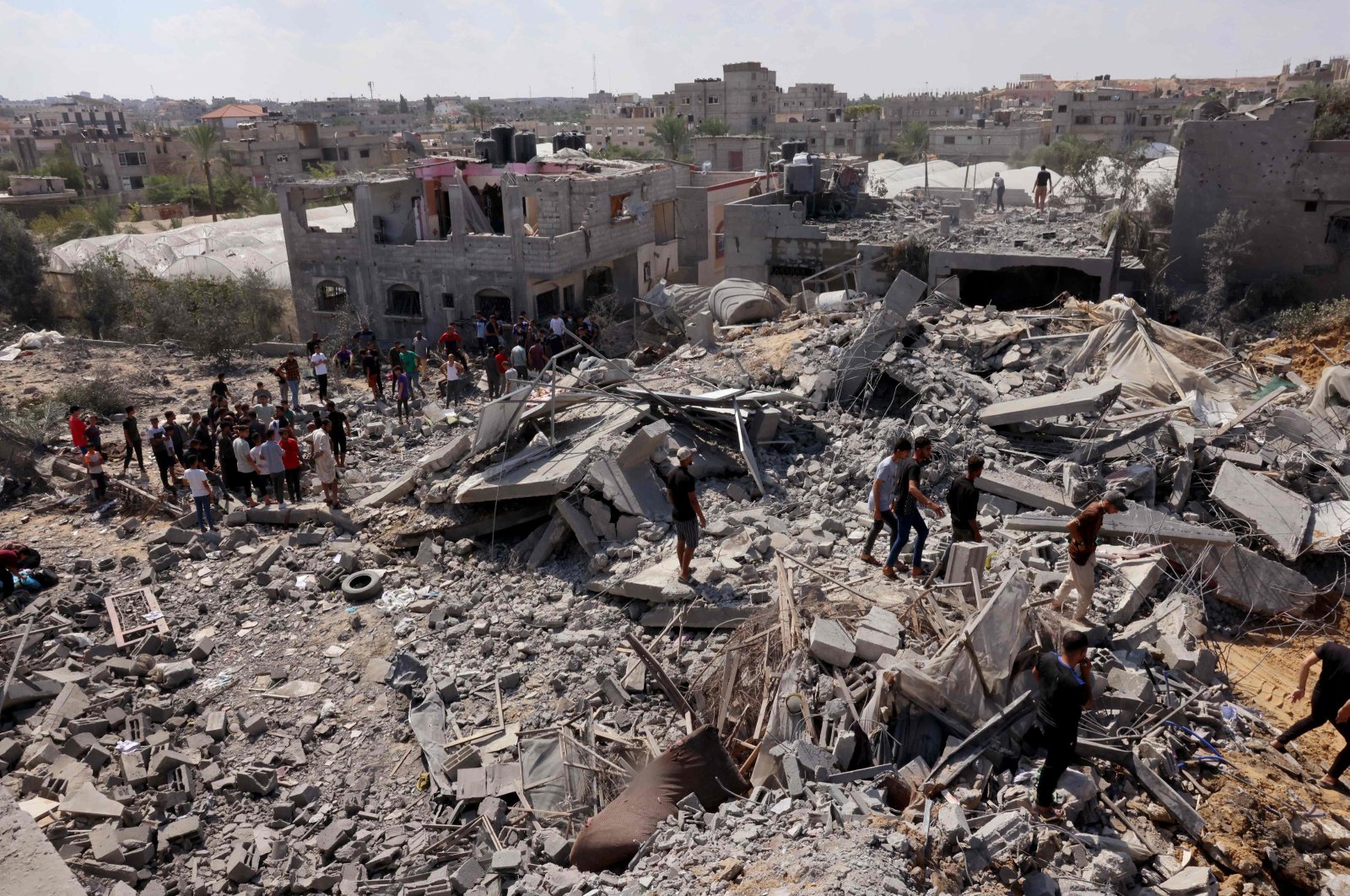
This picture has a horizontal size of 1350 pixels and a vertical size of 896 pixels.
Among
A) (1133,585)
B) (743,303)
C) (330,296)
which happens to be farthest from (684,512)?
(330,296)

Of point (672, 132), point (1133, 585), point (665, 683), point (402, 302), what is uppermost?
point (672, 132)

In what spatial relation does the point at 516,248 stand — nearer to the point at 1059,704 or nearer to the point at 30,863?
the point at 30,863

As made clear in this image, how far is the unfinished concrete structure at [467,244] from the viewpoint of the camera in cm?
2098

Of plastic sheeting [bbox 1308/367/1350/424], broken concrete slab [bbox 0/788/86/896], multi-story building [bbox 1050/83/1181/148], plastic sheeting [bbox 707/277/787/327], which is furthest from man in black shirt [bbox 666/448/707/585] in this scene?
multi-story building [bbox 1050/83/1181/148]

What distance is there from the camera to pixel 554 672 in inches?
297

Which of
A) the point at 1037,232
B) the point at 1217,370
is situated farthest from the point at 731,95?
the point at 1217,370

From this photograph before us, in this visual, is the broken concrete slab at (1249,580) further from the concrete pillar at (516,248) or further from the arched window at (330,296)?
the arched window at (330,296)

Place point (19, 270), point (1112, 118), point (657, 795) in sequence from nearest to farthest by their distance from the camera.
A: point (657, 795) < point (19, 270) < point (1112, 118)

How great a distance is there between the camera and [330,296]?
2364 cm

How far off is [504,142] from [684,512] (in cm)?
2151

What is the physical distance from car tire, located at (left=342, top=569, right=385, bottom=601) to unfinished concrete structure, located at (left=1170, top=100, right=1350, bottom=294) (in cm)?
1860

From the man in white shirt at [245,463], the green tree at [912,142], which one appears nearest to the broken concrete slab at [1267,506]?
the man in white shirt at [245,463]

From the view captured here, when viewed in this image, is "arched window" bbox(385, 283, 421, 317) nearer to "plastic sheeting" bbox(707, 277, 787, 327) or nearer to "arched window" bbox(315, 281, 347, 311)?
"arched window" bbox(315, 281, 347, 311)

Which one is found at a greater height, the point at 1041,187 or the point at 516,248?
the point at 1041,187
